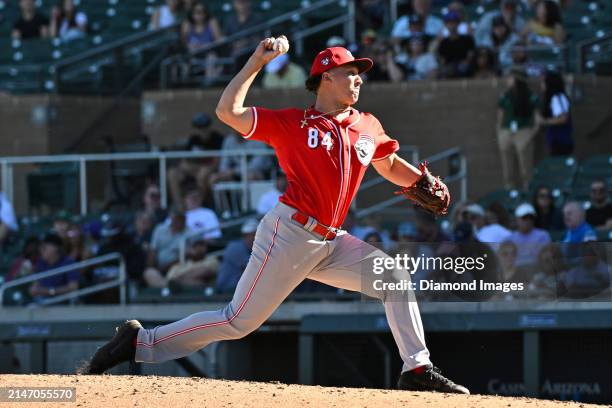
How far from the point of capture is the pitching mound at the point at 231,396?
7152mm

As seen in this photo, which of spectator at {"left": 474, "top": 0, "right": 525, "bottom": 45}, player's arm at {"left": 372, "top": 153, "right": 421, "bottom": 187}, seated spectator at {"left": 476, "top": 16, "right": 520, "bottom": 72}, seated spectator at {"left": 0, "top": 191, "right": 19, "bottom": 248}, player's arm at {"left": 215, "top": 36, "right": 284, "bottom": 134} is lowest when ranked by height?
seated spectator at {"left": 0, "top": 191, "right": 19, "bottom": 248}

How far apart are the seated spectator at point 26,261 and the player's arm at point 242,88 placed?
7.27 metres

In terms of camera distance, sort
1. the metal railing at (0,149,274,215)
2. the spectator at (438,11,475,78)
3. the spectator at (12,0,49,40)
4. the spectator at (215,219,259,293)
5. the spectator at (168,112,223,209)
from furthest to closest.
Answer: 1. the spectator at (12,0,49,40)
2. the spectator at (438,11,475,78)
3. the spectator at (168,112,223,209)
4. the metal railing at (0,149,274,215)
5. the spectator at (215,219,259,293)

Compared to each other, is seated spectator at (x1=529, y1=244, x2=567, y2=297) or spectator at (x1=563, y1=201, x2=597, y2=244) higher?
spectator at (x1=563, y1=201, x2=597, y2=244)

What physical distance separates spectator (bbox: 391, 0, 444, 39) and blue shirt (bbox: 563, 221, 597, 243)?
13.7 ft

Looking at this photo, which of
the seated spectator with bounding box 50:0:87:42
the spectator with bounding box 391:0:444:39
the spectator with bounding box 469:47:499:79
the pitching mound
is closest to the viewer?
the pitching mound

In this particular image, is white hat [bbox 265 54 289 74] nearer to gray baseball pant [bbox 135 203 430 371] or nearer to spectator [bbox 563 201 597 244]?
spectator [bbox 563 201 597 244]

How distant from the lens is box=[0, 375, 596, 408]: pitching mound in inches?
282

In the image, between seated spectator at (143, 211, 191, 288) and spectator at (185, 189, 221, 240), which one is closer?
seated spectator at (143, 211, 191, 288)

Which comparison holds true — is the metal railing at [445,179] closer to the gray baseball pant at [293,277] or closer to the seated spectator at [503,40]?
the seated spectator at [503,40]

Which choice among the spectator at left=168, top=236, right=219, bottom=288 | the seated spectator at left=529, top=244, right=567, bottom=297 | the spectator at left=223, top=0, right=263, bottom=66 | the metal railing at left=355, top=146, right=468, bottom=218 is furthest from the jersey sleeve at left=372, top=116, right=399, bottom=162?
the spectator at left=223, top=0, right=263, bottom=66

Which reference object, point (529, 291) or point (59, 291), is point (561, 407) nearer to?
point (529, 291)

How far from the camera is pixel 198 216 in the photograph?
14.0 m

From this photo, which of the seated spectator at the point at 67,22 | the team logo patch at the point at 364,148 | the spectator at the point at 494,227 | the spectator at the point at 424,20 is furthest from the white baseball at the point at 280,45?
the seated spectator at the point at 67,22
